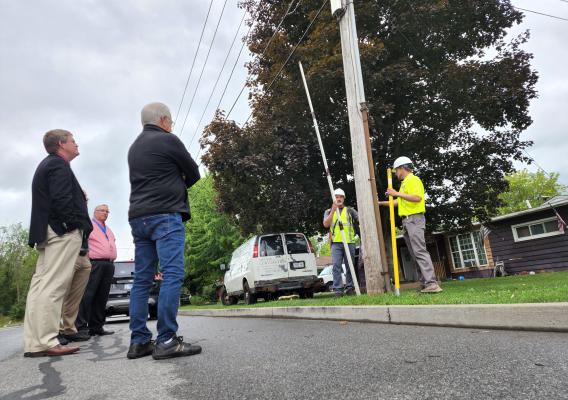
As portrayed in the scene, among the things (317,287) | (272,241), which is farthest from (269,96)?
(317,287)

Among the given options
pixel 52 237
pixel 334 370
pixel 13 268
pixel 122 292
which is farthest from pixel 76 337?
pixel 13 268

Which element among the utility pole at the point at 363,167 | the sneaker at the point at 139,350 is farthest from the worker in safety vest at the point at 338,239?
the sneaker at the point at 139,350

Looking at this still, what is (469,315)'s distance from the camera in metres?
3.72

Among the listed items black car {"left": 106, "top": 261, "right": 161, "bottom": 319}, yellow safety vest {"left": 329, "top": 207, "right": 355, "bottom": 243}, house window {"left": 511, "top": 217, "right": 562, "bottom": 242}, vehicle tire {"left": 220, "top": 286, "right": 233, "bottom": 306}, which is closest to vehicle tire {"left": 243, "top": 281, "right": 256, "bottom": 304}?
black car {"left": 106, "top": 261, "right": 161, "bottom": 319}

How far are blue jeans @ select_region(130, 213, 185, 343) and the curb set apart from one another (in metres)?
2.29

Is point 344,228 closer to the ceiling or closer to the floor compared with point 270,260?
closer to the ceiling

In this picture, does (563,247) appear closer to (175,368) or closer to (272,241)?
(272,241)

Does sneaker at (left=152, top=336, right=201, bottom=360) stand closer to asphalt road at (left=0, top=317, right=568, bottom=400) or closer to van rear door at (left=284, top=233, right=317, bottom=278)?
asphalt road at (left=0, top=317, right=568, bottom=400)

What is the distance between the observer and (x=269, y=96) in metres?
13.2

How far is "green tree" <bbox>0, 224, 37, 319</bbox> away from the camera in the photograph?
50.9m

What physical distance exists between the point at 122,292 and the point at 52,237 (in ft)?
25.1

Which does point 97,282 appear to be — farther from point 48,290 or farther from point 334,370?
point 334,370

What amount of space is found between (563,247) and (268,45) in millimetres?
14814

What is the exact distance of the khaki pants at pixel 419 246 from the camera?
597 cm
